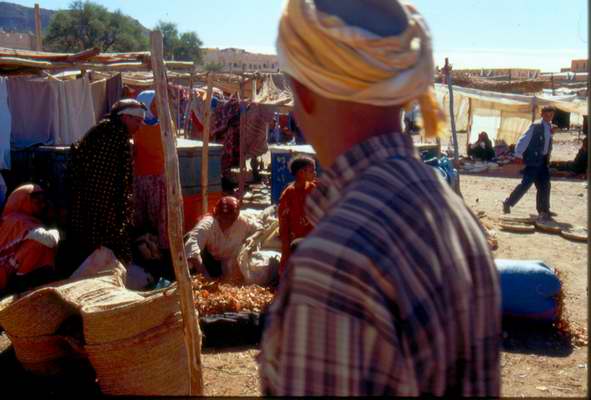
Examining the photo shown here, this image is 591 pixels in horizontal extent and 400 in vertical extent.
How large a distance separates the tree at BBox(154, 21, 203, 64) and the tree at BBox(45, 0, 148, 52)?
17.5ft

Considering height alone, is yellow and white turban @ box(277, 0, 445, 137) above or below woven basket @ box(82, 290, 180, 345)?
above

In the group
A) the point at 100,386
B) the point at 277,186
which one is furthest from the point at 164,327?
the point at 277,186

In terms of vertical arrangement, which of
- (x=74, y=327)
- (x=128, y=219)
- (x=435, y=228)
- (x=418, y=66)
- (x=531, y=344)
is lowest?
(x=531, y=344)

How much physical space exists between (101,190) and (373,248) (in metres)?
4.50

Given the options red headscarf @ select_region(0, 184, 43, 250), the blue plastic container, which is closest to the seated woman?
red headscarf @ select_region(0, 184, 43, 250)

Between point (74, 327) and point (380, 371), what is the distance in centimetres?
352

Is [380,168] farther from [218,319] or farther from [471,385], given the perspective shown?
[218,319]

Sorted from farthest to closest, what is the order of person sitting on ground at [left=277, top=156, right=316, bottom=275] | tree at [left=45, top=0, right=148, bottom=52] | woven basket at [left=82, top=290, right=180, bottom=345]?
1. tree at [left=45, top=0, right=148, bottom=52]
2. person sitting on ground at [left=277, top=156, right=316, bottom=275]
3. woven basket at [left=82, top=290, right=180, bottom=345]

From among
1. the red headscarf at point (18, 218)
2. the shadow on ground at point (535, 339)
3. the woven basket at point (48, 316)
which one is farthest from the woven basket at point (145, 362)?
the shadow on ground at point (535, 339)

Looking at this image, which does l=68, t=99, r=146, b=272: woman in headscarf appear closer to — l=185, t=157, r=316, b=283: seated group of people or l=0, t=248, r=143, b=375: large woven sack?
l=185, t=157, r=316, b=283: seated group of people

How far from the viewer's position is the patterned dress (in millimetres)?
4988

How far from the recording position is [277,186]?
27.3ft

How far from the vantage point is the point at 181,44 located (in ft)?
170

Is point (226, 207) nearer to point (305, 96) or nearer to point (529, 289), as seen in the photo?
point (529, 289)
